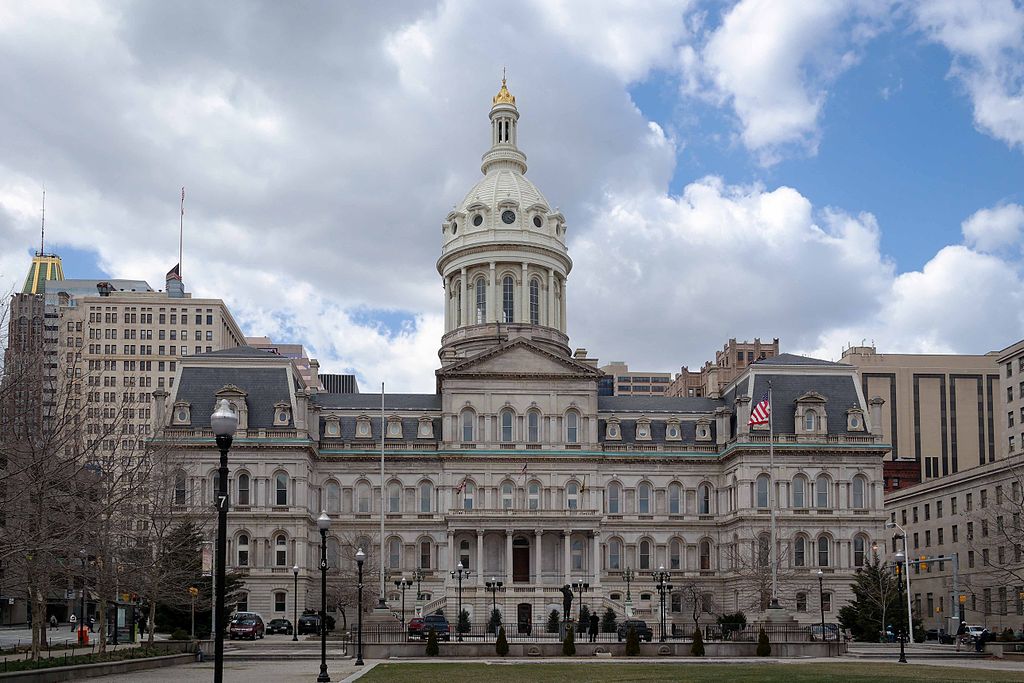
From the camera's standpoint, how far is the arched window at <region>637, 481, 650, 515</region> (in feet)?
357

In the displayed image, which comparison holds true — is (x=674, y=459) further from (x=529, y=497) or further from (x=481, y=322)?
(x=481, y=322)

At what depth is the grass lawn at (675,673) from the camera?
42.4m

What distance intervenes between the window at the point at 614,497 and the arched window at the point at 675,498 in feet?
13.8

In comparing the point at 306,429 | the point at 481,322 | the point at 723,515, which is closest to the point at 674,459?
the point at 723,515

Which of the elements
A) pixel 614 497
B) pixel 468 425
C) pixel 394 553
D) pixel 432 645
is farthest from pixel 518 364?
pixel 432 645

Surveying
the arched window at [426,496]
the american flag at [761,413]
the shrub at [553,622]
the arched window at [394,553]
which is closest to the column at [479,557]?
the arched window at [426,496]

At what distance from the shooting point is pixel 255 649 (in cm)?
6725

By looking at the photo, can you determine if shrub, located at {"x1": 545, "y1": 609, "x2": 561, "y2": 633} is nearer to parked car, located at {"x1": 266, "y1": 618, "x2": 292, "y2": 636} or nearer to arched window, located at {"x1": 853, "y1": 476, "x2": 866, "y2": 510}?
parked car, located at {"x1": 266, "y1": 618, "x2": 292, "y2": 636}

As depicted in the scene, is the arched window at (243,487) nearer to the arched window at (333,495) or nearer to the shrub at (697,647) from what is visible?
the arched window at (333,495)

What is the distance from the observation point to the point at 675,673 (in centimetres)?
4597

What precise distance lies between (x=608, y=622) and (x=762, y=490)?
68.0ft

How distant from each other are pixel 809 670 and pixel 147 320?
13563cm

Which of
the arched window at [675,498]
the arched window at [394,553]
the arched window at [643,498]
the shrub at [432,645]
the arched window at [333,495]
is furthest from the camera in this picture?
the arched window at [675,498]

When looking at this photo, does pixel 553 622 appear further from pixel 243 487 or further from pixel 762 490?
pixel 243 487
